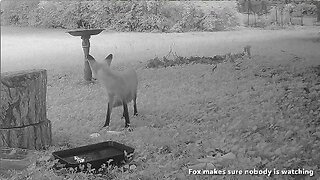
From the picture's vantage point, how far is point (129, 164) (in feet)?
10.5

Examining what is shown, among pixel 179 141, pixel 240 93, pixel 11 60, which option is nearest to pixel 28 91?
pixel 11 60

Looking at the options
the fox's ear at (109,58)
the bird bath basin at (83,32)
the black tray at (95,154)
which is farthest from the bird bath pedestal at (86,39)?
the black tray at (95,154)

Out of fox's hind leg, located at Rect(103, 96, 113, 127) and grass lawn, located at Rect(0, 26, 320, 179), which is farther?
fox's hind leg, located at Rect(103, 96, 113, 127)

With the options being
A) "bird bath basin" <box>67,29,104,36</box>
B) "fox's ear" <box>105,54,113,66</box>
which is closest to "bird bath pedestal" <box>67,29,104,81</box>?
"bird bath basin" <box>67,29,104,36</box>

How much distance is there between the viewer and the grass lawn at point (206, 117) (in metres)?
3.15

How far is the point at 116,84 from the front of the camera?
3.56 metres

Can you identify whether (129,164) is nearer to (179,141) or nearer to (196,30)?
(179,141)

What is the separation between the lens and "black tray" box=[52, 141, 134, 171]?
10.2ft

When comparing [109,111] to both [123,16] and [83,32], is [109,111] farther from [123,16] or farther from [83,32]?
[123,16]

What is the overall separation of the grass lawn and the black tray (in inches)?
3.0

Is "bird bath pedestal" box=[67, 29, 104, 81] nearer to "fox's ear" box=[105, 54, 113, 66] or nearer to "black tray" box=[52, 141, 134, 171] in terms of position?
"fox's ear" box=[105, 54, 113, 66]

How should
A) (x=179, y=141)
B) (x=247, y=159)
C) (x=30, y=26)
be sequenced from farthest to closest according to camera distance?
(x=30, y=26), (x=179, y=141), (x=247, y=159)

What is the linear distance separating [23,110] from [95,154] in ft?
1.92

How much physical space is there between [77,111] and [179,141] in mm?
816
